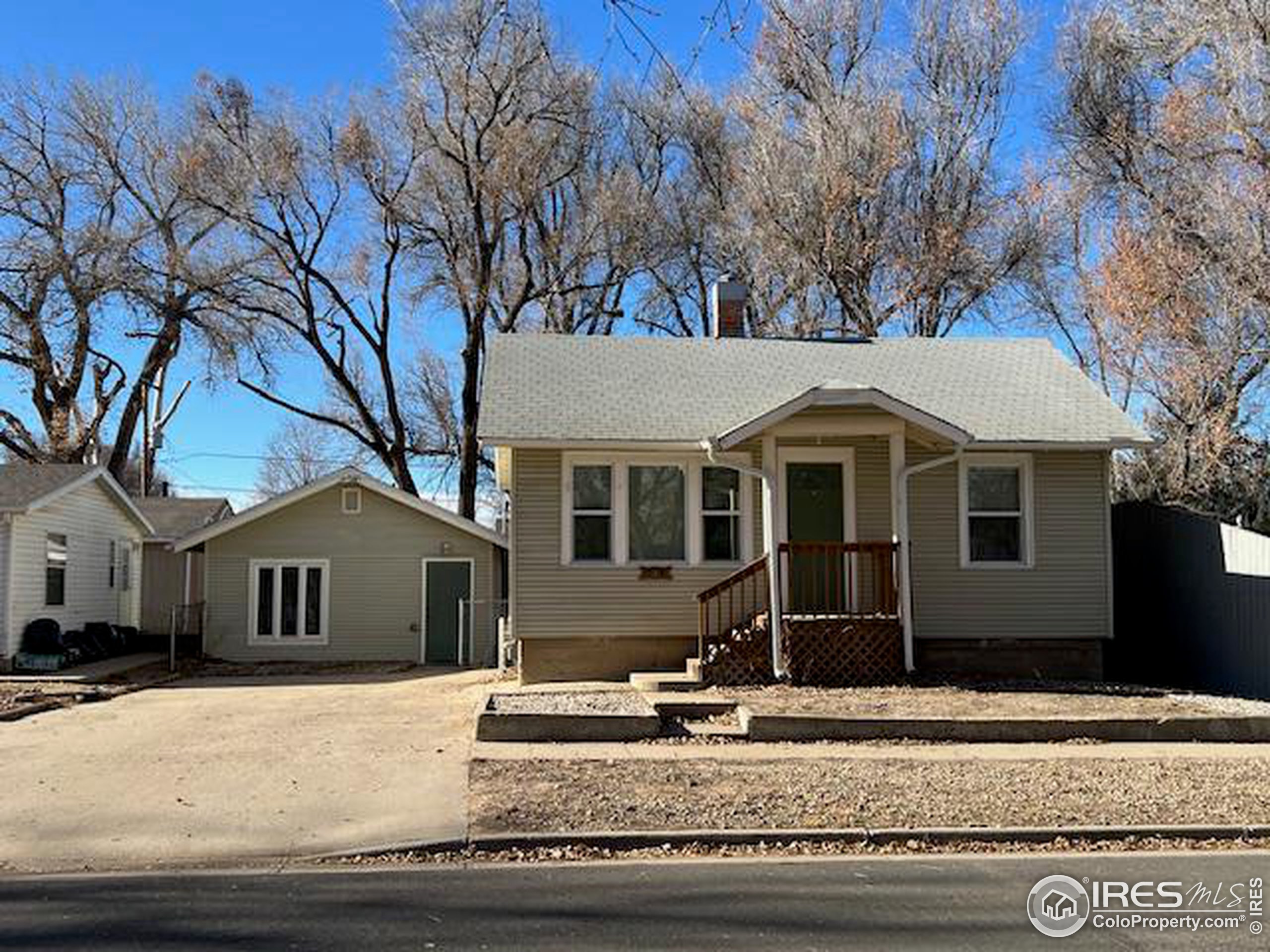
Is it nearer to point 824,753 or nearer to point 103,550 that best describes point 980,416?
point 824,753

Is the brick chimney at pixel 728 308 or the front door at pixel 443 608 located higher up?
the brick chimney at pixel 728 308

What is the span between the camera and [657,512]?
612 inches

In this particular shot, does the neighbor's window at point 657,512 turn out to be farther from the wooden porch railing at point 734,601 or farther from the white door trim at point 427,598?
the white door trim at point 427,598

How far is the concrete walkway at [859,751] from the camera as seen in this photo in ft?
33.6

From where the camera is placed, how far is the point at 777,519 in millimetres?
14648

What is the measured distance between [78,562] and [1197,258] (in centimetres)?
2118

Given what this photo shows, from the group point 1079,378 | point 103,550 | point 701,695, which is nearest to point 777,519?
point 701,695

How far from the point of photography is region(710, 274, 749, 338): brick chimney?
64.7 feet

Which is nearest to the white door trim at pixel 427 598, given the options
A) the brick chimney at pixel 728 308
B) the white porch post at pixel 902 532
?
the brick chimney at pixel 728 308

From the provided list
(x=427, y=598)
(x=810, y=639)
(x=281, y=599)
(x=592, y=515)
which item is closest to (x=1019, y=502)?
(x=810, y=639)

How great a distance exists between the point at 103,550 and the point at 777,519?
1609 centimetres

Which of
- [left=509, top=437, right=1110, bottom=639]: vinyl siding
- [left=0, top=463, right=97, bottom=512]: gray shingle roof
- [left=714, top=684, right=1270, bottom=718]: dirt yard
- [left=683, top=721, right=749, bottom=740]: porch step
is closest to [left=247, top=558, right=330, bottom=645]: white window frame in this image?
[left=0, top=463, right=97, bottom=512]: gray shingle roof

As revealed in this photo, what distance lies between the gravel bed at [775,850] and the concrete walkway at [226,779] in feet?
0.91

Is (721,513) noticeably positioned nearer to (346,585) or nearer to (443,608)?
(443,608)
